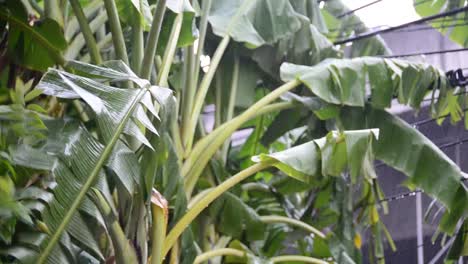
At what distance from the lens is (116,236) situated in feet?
5.02

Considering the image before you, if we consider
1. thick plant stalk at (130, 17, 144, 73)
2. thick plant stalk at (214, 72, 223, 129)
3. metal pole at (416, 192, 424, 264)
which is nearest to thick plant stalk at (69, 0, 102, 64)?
thick plant stalk at (130, 17, 144, 73)

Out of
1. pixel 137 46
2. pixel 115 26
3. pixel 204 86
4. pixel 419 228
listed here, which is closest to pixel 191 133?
pixel 204 86

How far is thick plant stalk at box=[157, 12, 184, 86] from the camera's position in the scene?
5.92 ft

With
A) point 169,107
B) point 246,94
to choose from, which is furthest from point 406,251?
point 169,107

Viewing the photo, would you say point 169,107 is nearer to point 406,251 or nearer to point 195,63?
point 195,63

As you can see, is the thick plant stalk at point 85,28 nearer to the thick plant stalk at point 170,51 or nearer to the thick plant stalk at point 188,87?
the thick plant stalk at point 170,51

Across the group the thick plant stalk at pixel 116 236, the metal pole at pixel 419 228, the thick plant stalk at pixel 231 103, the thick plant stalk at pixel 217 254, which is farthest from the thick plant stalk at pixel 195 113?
the metal pole at pixel 419 228

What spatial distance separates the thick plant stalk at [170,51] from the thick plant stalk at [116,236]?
16.6 inches

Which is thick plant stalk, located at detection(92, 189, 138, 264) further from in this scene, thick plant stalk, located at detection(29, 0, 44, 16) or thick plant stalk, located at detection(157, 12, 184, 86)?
thick plant stalk, located at detection(29, 0, 44, 16)

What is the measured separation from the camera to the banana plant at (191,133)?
4.31ft

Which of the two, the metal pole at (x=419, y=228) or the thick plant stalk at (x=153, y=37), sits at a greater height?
the thick plant stalk at (x=153, y=37)

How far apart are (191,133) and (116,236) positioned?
642 mm

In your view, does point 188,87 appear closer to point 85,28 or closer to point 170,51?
point 170,51

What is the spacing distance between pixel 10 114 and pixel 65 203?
23cm
